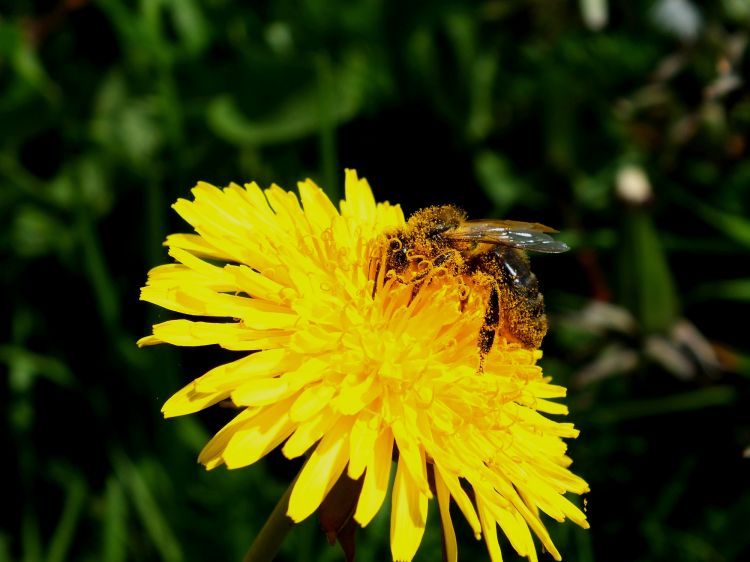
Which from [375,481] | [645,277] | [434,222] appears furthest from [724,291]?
[375,481]

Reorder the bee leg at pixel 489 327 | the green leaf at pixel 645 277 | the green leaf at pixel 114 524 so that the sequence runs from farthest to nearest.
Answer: the green leaf at pixel 645 277
the green leaf at pixel 114 524
the bee leg at pixel 489 327

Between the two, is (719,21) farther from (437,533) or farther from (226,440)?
(226,440)

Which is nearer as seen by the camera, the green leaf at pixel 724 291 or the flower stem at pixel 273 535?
the flower stem at pixel 273 535

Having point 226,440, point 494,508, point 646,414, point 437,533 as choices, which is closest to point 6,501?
point 437,533

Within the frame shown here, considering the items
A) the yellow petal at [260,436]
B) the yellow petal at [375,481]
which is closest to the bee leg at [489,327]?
the yellow petal at [375,481]

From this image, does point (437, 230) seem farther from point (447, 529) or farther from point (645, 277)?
point (645, 277)

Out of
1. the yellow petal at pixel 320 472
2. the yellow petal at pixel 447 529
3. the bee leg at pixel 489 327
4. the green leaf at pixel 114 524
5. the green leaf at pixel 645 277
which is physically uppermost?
the green leaf at pixel 645 277

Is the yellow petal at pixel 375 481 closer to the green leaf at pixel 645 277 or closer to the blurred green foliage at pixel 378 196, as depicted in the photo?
the blurred green foliage at pixel 378 196
